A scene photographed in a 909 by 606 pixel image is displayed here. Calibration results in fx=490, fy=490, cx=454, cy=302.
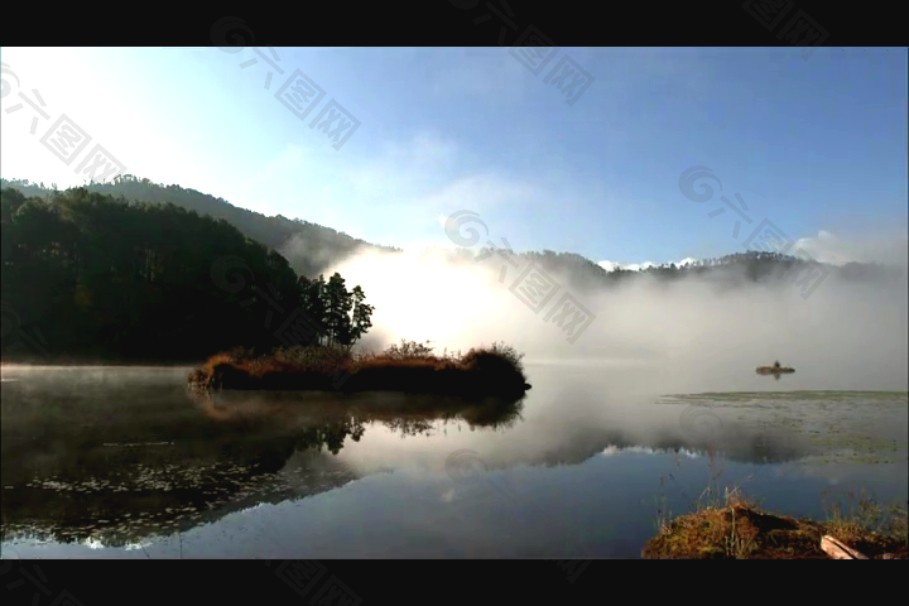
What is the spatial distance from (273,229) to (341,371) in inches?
67.2

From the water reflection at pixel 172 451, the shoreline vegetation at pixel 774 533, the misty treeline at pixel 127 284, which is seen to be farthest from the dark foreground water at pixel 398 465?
the misty treeline at pixel 127 284

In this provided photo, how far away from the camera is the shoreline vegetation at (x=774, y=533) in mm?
2795

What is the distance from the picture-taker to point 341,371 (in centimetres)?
536

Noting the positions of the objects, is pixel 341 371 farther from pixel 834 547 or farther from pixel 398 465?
pixel 834 547

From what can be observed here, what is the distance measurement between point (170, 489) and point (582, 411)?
13.4ft

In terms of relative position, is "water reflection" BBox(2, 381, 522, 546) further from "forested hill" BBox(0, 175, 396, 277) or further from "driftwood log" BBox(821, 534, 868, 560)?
"driftwood log" BBox(821, 534, 868, 560)

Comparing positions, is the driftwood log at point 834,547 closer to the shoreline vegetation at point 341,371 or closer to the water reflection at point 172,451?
the water reflection at point 172,451

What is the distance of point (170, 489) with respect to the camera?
159 inches

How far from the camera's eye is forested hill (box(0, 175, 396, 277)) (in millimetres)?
4402

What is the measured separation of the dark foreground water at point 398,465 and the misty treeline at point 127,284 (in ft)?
1.42

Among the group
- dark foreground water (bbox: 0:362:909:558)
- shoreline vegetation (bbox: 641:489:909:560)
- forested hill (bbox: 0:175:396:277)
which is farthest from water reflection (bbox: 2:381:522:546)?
shoreline vegetation (bbox: 641:489:909:560)

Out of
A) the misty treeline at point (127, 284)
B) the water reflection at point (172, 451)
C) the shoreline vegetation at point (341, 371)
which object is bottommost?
the water reflection at point (172, 451)

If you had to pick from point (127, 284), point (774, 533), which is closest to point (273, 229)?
point (127, 284)
